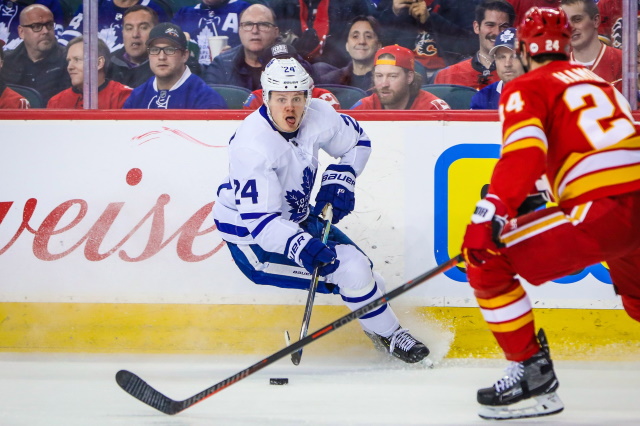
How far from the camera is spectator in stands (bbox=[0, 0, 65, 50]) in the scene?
4.09 m

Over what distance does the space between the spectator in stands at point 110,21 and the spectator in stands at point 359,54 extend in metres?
0.91

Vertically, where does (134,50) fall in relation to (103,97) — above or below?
above

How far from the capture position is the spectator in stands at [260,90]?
152 inches

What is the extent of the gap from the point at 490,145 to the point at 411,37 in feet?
2.40

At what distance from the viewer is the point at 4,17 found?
416cm

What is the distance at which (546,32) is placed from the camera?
7.91 ft

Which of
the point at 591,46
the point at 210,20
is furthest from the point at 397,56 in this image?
the point at 210,20

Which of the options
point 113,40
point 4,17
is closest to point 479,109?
point 113,40

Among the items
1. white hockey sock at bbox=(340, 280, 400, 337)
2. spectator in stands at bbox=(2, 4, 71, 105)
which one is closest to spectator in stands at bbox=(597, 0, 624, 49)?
white hockey sock at bbox=(340, 280, 400, 337)

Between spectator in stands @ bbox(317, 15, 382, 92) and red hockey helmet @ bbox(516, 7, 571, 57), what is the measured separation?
1.45 metres

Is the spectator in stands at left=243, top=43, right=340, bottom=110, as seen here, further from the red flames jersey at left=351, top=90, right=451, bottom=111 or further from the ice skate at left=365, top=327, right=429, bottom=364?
the ice skate at left=365, top=327, right=429, bottom=364

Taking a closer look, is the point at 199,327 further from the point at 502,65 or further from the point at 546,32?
the point at 546,32

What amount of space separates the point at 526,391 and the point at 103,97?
2.31 m

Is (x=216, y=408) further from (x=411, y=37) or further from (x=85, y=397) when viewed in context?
(x=411, y=37)
